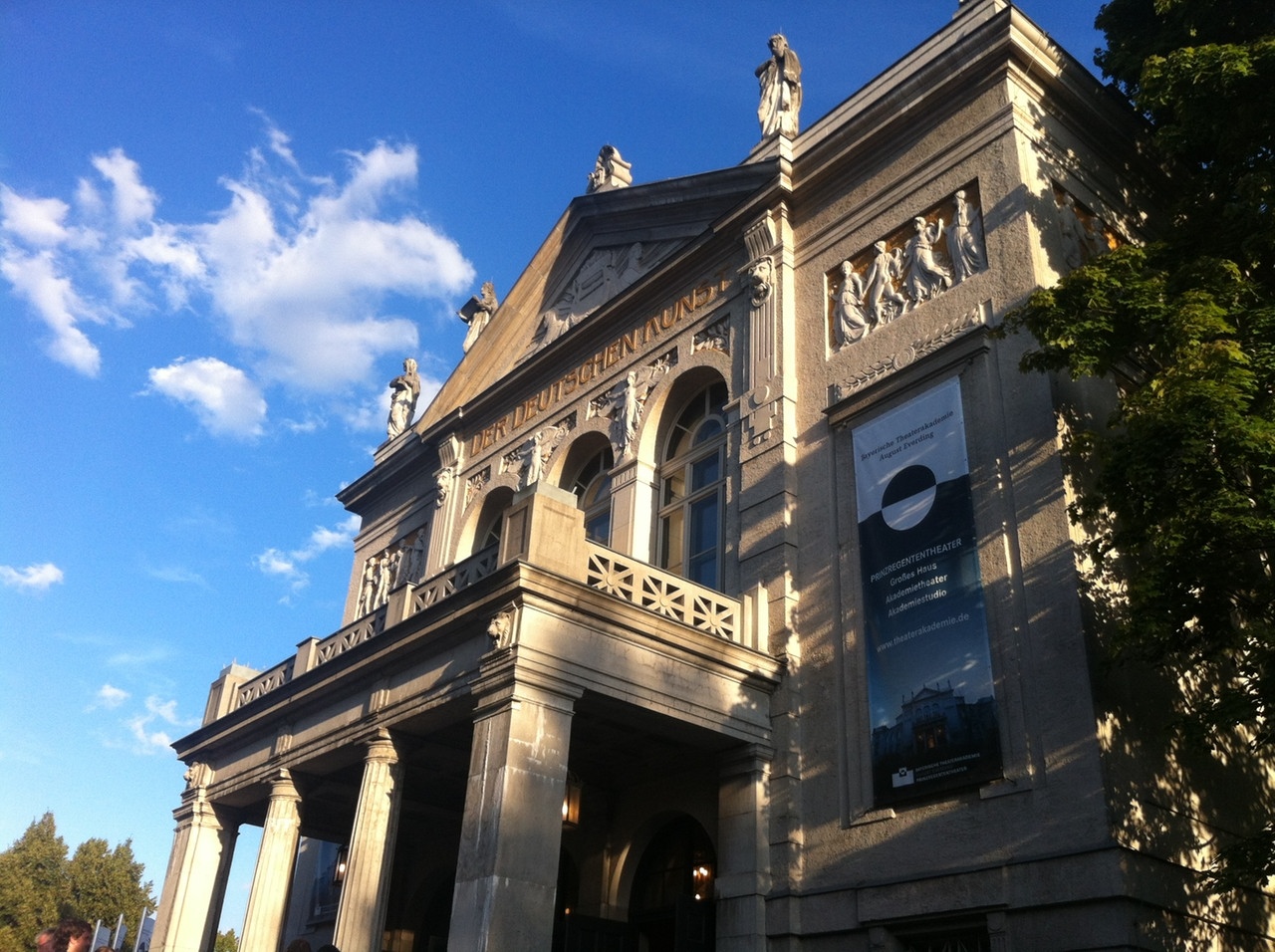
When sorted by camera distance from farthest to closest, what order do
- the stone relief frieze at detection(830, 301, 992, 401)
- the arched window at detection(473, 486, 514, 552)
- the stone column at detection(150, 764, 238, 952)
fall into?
the arched window at detection(473, 486, 514, 552) < the stone column at detection(150, 764, 238, 952) < the stone relief frieze at detection(830, 301, 992, 401)

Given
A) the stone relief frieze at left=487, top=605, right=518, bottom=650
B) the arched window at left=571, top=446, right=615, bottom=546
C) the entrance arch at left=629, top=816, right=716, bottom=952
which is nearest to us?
the stone relief frieze at left=487, top=605, right=518, bottom=650

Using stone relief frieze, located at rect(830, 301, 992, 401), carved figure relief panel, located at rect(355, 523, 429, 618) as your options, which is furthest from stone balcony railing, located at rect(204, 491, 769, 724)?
carved figure relief panel, located at rect(355, 523, 429, 618)

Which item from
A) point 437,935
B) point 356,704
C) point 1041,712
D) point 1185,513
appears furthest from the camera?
point 437,935

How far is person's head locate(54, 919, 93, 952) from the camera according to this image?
7453mm

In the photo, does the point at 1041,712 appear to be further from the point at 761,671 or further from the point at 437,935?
the point at 437,935

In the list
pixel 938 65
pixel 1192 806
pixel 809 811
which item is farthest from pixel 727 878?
pixel 938 65

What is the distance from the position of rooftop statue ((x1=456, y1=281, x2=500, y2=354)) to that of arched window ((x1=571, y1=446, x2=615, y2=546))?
21.6 feet

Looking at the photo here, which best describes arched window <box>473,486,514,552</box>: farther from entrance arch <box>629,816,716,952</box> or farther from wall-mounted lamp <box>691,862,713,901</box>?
wall-mounted lamp <box>691,862,713,901</box>

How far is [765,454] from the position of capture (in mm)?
17531

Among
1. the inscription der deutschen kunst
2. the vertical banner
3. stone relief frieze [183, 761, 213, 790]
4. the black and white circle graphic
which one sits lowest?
the vertical banner

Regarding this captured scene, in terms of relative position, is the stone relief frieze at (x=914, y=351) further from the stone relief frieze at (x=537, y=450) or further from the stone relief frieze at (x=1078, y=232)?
the stone relief frieze at (x=537, y=450)

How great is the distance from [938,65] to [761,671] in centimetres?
914

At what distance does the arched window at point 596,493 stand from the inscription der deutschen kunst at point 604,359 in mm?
1575

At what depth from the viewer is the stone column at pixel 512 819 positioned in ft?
40.7
